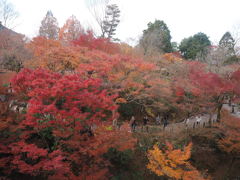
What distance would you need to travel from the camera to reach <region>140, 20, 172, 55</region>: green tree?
2603 cm

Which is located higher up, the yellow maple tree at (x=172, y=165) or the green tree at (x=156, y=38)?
the green tree at (x=156, y=38)

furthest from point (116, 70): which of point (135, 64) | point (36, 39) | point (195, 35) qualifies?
point (195, 35)

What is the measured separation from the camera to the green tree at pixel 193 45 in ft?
104

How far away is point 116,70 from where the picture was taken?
1372 centimetres

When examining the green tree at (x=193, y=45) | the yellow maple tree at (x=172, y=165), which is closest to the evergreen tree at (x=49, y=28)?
the green tree at (x=193, y=45)

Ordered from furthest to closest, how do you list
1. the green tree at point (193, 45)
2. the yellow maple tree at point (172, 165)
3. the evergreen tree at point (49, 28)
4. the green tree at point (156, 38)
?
1. the green tree at point (193, 45)
2. the evergreen tree at point (49, 28)
3. the green tree at point (156, 38)
4. the yellow maple tree at point (172, 165)

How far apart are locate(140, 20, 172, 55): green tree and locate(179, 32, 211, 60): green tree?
396 cm

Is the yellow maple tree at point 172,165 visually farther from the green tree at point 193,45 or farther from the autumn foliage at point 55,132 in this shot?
the green tree at point 193,45

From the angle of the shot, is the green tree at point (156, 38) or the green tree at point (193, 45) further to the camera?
the green tree at point (193, 45)

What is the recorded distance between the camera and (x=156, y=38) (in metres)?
26.7

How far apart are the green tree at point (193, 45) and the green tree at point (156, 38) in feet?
13.0

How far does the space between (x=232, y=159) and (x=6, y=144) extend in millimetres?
15995

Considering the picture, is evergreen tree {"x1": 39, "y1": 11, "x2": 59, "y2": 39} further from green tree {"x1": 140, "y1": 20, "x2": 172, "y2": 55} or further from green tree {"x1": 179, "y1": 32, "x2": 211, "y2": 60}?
green tree {"x1": 179, "y1": 32, "x2": 211, "y2": 60}

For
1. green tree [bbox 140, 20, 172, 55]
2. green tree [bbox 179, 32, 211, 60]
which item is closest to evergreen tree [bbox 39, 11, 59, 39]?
green tree [bbox 140, 20, 172, 55]
